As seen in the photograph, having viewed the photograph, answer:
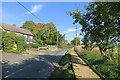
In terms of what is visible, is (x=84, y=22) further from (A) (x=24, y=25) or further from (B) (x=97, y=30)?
(A) (x=24, y=25)

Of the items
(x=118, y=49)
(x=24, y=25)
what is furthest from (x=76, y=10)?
(x=24, y=25)

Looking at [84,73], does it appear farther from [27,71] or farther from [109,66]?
[27,71]

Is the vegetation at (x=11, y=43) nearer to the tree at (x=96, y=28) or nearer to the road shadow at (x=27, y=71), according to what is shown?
the road shadow at (x=27, y=71)

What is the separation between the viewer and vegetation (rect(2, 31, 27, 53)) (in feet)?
50.9

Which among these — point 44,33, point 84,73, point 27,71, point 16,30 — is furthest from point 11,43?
point 44,33

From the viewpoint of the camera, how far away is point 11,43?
16094 millimetres

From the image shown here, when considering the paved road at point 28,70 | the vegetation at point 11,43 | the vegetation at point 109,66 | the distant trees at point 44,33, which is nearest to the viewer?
the vegetation at point 109,66

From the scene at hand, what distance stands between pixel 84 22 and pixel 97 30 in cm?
134

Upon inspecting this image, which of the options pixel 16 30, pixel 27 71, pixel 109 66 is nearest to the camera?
pixel 109 66

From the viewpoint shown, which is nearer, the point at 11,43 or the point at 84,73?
the point at 84,73

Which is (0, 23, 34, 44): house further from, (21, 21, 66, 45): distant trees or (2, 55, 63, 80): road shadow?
(2, 55, 63, 80): road shadow

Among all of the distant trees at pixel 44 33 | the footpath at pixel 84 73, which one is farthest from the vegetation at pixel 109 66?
the distant trees at pixel 44 33

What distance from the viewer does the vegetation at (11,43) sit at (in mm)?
15508

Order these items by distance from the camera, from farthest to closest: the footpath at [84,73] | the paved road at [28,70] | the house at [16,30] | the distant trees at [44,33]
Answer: the distant trees at [44,33] → the house at [16,30] → the paved road at [28,70] → the footpath at [84,73]
